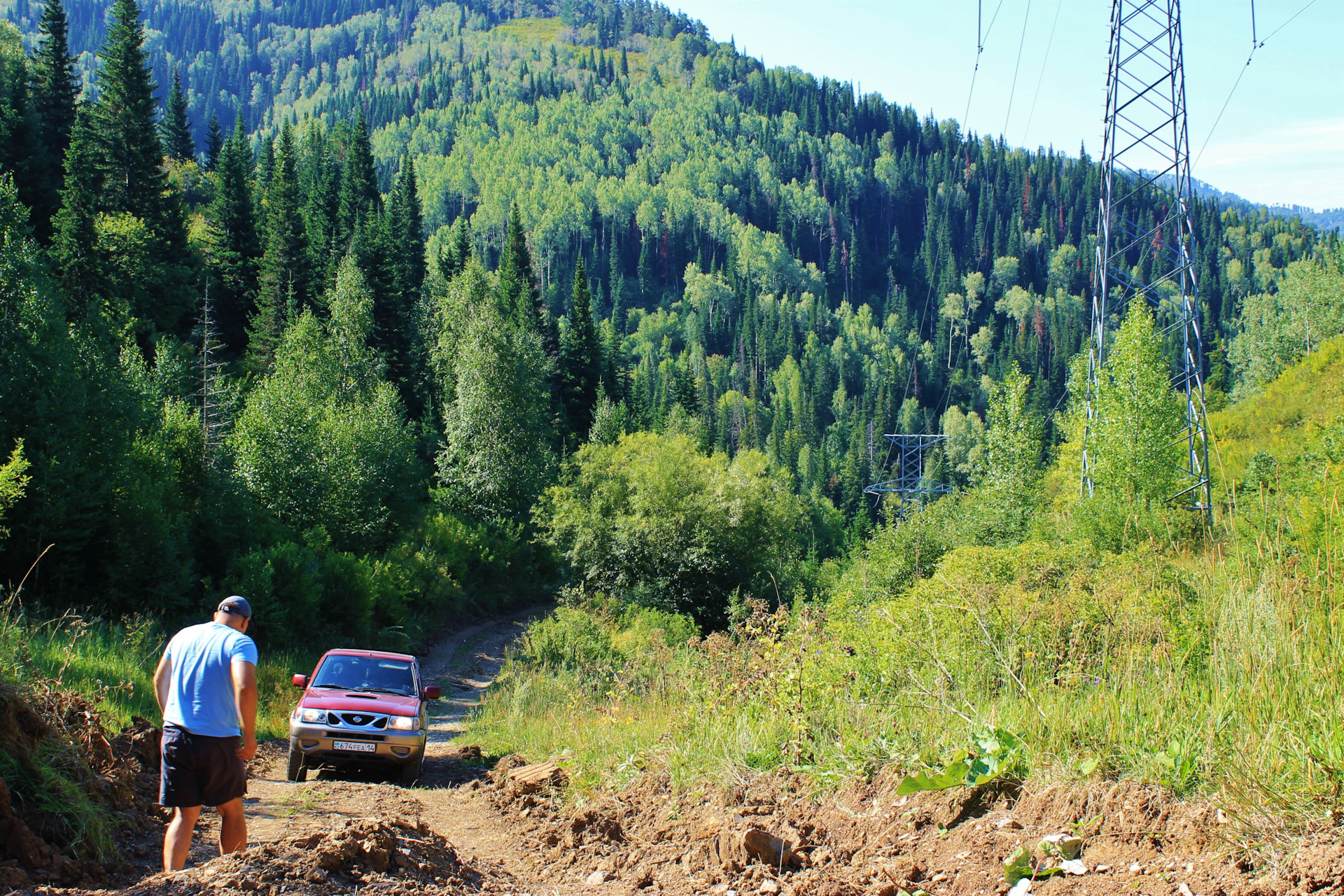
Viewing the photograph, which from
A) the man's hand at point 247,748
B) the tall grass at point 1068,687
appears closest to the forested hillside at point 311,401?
the tall grass at point 1068,687

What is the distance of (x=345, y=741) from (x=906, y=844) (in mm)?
7662

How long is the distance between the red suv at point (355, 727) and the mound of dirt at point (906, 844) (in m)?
4.34

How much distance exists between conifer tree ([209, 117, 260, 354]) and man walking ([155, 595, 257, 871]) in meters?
51.2

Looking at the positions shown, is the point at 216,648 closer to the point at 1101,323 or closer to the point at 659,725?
the point at 659,725

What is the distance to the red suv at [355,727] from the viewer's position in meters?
10.1

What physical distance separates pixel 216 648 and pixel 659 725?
3.84 m

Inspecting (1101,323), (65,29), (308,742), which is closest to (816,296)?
(65,29)

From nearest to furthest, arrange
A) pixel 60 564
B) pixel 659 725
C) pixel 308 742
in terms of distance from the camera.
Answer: pixel 659 725 → pixel 308 742 → pixel 60 564

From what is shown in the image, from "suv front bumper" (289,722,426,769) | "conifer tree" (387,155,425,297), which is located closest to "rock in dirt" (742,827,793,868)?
"suv front bumper" (289,722,426,769)

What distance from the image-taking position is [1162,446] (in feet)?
75.9

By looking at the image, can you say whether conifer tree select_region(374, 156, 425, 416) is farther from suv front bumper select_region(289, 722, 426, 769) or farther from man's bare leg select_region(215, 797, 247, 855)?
man's bare leg select_region(215, 797, 247, 855)

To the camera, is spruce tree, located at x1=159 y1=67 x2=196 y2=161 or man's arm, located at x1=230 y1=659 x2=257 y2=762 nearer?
man's arm, located at x1=230 y1=659 x2=257 y2=762

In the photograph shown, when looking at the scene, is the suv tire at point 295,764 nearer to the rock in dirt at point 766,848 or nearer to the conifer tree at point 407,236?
the rock in dirt at point 766,848

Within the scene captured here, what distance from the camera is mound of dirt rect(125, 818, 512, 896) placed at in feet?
13.8
